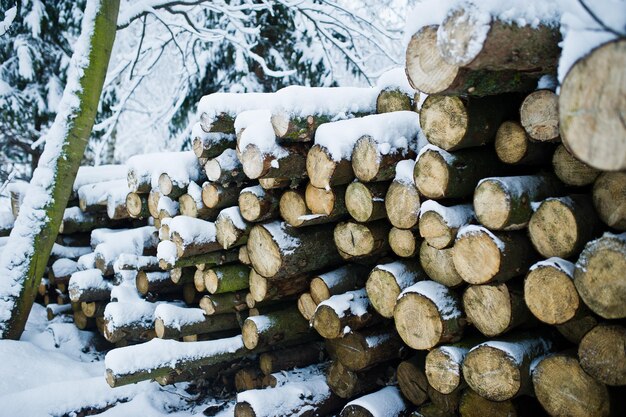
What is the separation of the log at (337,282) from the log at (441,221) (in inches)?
35.2

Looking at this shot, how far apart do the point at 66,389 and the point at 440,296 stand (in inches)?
108

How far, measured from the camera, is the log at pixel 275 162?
280 centimetres

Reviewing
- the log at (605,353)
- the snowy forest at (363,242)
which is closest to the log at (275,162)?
the snowy forest at (363,242)

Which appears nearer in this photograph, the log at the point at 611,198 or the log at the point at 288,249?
the log at the point at 611,198

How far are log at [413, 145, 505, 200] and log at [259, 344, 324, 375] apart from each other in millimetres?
1851

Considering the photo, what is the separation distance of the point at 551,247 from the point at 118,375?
2.62 m

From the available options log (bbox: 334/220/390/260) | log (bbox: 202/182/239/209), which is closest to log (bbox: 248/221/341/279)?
log (bbox: 334/220/390/260)

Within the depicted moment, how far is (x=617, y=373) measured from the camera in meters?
1.90

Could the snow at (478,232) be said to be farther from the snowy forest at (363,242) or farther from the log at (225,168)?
the log at (225,168)

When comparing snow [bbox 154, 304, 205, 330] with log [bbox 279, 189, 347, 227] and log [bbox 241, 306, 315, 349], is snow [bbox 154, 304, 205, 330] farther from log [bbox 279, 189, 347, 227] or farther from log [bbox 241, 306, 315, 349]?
log [bbox 279, 189, 347, 227]

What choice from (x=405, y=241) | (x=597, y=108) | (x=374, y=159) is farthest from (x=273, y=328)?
(x=597, y=108)

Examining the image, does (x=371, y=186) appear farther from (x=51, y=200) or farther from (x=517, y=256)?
(x=51, y=200)

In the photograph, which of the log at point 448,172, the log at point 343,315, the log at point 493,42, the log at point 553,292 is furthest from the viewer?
the log at point 343,315

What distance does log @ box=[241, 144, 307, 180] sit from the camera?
280 centimetres
